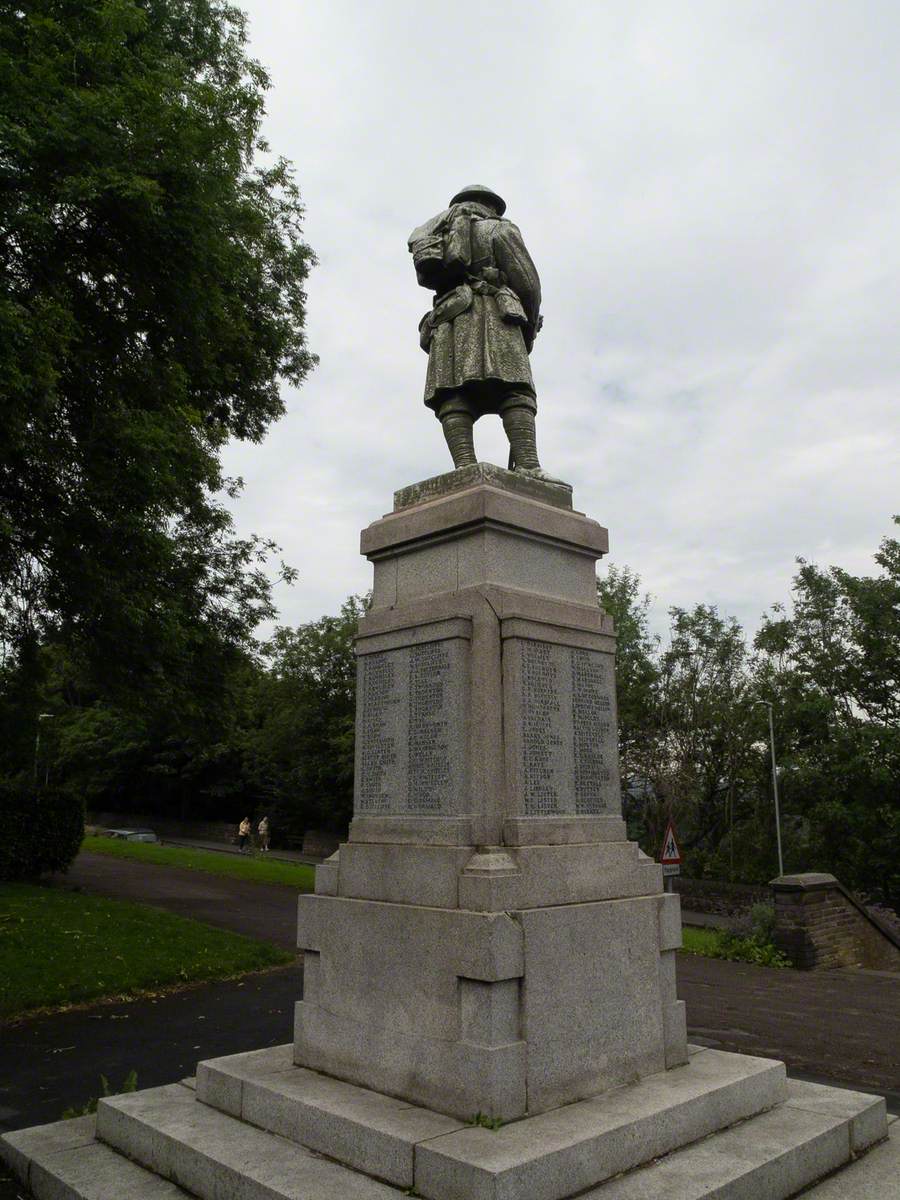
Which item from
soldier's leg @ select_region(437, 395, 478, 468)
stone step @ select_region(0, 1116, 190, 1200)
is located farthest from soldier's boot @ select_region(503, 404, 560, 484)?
stone step @ select_region(0, 1116, 190, 1200)

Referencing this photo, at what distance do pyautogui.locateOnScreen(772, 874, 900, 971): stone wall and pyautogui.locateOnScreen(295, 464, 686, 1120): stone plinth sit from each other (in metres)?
10.4

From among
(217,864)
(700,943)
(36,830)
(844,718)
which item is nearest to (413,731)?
(700,943)

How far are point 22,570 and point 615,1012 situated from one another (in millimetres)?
11360

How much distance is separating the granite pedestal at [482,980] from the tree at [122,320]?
6.06 meters

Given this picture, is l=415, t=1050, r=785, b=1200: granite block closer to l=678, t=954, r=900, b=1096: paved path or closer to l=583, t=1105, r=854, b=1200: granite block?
l=583, t=1105, r=854, b=1200: granite block

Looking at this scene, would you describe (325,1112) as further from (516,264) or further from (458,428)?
(516,264)

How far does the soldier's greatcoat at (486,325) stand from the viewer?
21.0 feet

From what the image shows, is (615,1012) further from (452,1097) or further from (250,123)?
(250,123)

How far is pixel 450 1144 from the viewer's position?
4004 millimetres

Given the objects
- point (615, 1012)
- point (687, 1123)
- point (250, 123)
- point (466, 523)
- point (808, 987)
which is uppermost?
point (250, 123)

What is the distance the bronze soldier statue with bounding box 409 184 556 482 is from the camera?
6.40 metres

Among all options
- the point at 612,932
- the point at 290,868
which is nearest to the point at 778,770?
the point at 290,868

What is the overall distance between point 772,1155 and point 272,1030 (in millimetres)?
5669

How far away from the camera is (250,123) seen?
547 inches
